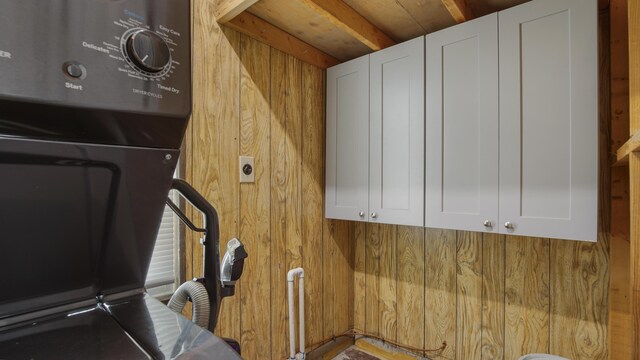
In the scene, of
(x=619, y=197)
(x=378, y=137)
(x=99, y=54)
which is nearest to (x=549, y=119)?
(x=619, y=197)

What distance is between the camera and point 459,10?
138 centimetres

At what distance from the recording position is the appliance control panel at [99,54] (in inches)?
14.7

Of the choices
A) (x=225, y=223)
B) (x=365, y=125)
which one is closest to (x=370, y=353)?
(x=225, y=223)

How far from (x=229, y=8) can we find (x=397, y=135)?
3.27ft

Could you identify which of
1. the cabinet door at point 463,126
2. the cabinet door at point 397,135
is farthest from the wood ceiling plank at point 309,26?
the cabinet door at point 463,126

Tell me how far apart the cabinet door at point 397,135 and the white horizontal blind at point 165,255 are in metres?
1.01

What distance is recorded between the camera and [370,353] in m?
2.03

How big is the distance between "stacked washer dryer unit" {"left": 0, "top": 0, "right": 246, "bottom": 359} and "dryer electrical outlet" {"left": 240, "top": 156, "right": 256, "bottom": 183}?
37.5 inches

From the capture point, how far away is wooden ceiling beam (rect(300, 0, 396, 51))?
1371 mm

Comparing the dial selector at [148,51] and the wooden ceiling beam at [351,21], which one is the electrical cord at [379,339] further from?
the dial selector at [148,51]

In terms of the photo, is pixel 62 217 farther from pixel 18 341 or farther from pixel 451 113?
pixel 451 113

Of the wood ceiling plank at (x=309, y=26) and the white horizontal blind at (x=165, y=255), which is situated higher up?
the wood ceiling plank at (x=309, y=26)

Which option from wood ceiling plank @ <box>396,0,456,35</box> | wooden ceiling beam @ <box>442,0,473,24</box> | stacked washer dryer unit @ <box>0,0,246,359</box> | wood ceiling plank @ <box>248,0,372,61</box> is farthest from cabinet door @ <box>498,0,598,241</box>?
stacked washer dryer unit @ <box>0,0,246,359</box>

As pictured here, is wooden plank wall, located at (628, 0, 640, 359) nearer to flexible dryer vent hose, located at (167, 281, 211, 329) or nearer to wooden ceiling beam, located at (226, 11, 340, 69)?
flexible dryer vent hose, located at (167, 281, 211, 329)
